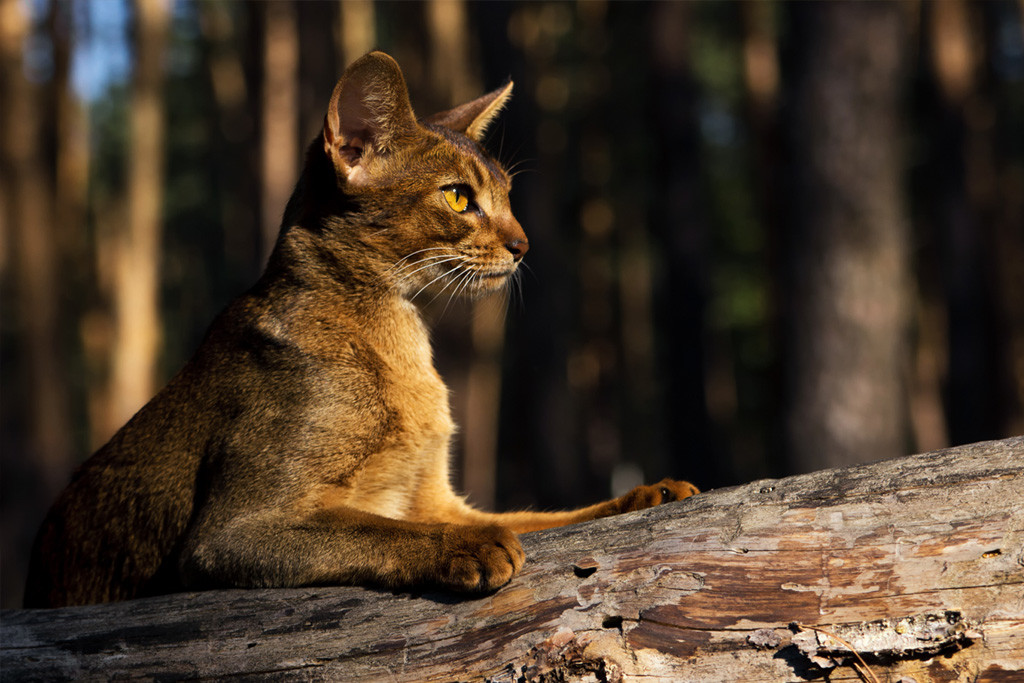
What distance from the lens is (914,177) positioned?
29344mm

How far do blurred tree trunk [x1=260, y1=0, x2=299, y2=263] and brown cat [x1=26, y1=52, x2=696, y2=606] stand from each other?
11010mm

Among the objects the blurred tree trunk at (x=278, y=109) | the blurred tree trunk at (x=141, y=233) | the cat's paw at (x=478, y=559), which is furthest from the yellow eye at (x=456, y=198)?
the blurred tree trunk at (x=141, y=233)

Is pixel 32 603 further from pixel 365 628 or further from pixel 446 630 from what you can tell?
pixel 446 630

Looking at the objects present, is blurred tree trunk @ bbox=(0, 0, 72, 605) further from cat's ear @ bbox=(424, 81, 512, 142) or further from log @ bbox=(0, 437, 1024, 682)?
log @ bbox=(0, 437, 1024, 682)

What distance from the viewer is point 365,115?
4277mm

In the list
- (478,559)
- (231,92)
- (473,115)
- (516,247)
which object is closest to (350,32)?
(231,92)

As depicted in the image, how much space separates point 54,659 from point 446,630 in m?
1.51

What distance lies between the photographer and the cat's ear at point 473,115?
506 centimetres

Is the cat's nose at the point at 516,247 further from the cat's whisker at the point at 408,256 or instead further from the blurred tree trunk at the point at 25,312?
the blurred tree trunk at the point at 25,312

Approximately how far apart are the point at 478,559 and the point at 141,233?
17.3 metres

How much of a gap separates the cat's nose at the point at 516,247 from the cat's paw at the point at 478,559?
1.52 meters

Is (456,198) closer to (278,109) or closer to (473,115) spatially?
(473,115)

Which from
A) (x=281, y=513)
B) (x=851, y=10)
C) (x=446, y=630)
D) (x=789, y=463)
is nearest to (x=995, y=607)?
(x=446, y=630)

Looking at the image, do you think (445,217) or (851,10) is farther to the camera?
(851,10)
